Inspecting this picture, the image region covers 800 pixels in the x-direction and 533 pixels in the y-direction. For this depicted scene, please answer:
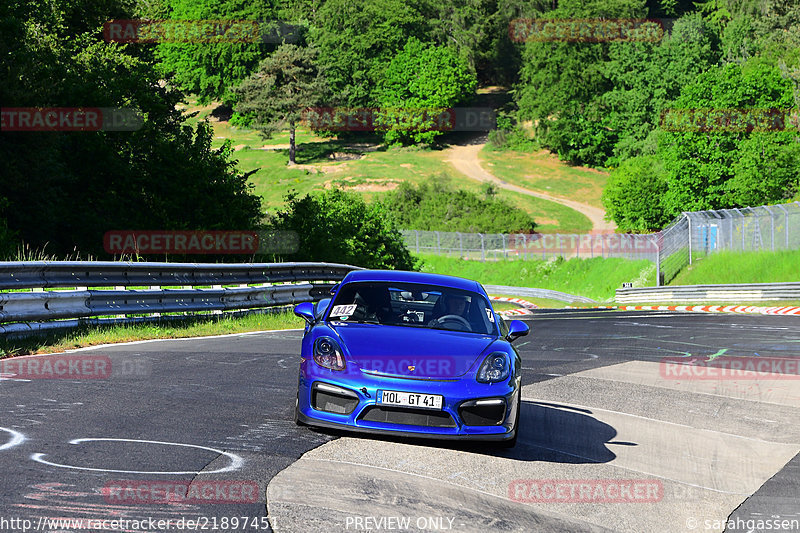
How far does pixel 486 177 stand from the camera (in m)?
102

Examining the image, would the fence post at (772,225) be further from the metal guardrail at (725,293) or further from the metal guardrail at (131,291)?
the metal guardrail at (131,291)

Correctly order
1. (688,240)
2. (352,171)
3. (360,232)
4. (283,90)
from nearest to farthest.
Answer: (360,232), (688,240), (352,171), (283,90)

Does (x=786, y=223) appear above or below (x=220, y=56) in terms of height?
below

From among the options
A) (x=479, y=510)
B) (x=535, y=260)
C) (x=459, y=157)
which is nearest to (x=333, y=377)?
(x=479, y=510)

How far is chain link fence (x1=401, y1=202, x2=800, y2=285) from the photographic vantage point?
41.6 metres

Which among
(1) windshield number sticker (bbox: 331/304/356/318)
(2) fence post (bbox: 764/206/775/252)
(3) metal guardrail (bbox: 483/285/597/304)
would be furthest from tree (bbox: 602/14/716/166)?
(1) windshield number sticker (bbox: 331/304/356/318)

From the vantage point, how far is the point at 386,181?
97.0 m

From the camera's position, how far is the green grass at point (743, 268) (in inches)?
1619

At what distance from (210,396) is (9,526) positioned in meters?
4.46

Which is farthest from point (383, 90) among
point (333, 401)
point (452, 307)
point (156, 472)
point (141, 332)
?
point (156, 472)

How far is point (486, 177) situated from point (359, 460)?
95.9m

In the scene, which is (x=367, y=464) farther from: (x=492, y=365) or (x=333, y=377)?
(x=492, y=365)

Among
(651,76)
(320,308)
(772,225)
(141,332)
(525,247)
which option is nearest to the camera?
(320,308)

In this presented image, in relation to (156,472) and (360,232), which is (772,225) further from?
(156,472)
